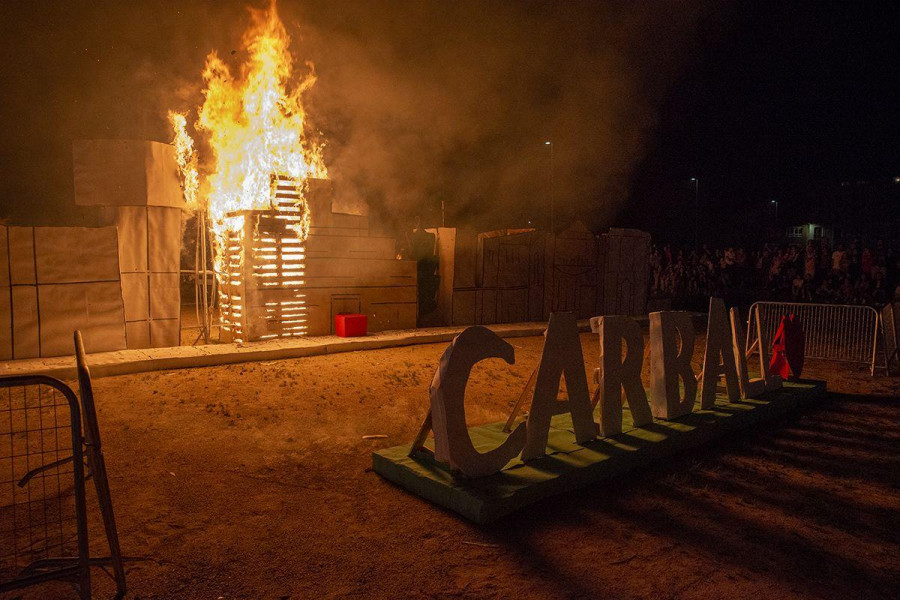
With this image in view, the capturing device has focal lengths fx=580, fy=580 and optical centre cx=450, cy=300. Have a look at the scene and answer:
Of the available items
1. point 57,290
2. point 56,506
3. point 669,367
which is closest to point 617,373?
point 669,367

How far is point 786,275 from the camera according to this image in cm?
2016

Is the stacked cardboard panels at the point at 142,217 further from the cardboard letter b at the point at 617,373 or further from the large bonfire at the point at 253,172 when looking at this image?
the cardboard letter b at the point at 617,373

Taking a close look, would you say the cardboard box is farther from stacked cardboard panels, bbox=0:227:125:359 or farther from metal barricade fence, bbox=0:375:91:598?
metal barricade fence, bbox=0:375:91:598

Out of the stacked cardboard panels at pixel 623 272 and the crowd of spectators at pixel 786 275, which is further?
the crowd of spectators at pixel 786 275

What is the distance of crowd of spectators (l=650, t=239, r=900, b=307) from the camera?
60.6ft

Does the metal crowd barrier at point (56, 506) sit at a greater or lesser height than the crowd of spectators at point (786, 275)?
lesser

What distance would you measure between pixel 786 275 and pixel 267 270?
17727 millimetres

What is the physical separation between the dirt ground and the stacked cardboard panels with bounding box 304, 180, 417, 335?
197 inches

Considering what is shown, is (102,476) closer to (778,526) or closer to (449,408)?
(449,408)

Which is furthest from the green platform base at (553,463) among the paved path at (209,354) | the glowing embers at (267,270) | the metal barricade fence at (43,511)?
the glowing embers at (267,270)

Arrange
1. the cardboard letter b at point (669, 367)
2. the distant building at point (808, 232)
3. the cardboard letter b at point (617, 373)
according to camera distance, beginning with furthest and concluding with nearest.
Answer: the distant building at point (808, 232), the cardboard letter b at point (669, 367), the cardboard letter b at point (617, 373)

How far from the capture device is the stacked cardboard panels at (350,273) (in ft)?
38.1

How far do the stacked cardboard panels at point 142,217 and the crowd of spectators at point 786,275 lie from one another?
14.7 m

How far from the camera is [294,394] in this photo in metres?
7.68
